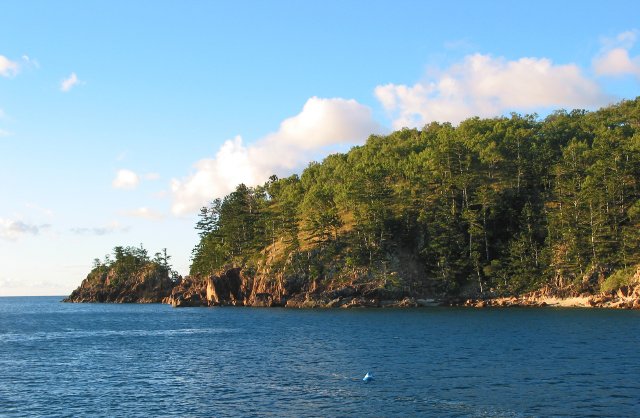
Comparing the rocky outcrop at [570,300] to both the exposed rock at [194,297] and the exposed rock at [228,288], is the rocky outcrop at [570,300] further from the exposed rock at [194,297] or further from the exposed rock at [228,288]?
the exposed rock at [194,297]

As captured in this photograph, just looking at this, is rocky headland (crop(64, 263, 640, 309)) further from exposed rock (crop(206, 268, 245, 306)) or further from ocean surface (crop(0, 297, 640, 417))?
ocean surface (crop(0, 297, 640, 417))

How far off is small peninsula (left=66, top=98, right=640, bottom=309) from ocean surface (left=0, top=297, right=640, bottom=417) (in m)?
26.9

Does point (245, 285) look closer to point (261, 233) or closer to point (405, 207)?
point (261, 233)

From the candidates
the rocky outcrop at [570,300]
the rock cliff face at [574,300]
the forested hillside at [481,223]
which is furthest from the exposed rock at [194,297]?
the rocky outcrop at [570,300]

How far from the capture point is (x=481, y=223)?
5920 inches

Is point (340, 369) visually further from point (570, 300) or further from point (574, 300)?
point (570, 300)

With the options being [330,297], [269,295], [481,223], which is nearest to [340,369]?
[330,297]

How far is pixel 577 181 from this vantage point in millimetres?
139875

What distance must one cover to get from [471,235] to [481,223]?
633 cm

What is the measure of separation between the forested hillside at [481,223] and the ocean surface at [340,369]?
28933mm

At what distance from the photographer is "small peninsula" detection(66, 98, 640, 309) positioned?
13000 centimetres

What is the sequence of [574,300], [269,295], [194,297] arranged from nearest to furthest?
[574,300]
[269,295]
[194,297]

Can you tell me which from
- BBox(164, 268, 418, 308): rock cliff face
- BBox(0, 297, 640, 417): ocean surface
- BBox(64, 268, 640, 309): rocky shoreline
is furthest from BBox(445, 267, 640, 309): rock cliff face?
BBox(164, 268, 418, 308): rock cliff face

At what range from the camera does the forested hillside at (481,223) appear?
131 metres
